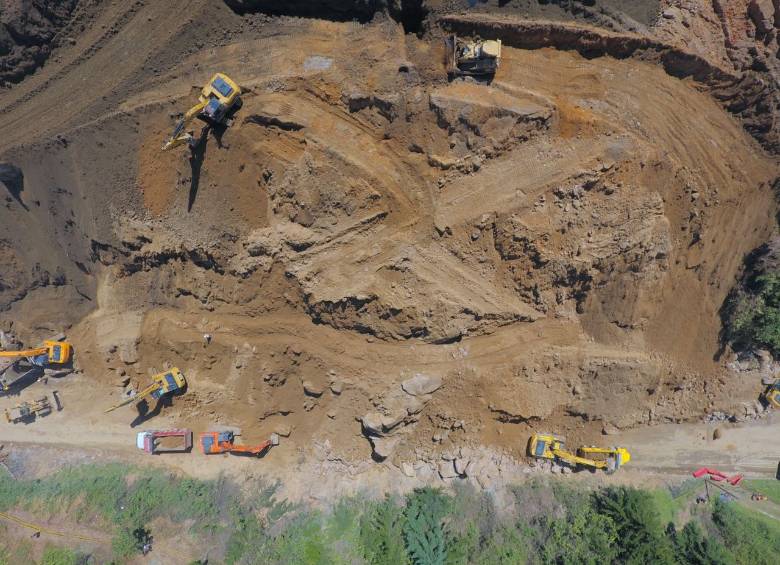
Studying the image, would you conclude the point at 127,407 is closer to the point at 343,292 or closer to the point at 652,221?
the point at 343,292

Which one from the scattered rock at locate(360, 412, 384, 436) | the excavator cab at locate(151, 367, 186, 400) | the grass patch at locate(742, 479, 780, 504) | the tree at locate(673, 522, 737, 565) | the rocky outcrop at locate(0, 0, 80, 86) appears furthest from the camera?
the grass patch at locate(742, 479, 780, 504)

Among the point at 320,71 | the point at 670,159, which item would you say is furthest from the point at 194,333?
the point at 670,159

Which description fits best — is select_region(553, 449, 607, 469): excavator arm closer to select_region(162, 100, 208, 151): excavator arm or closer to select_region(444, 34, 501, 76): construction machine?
select_region(444, 34, 501, 76): construction machine

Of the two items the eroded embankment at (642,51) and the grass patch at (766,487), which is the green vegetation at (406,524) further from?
the eroded embankment at (642,51)

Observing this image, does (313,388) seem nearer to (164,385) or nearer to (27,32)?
(164,385)

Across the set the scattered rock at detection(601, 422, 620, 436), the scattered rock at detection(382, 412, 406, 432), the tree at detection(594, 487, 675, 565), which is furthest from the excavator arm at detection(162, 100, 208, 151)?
the tree at detection(594, 487, 675, 565)

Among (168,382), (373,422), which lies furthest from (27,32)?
(373,422)
